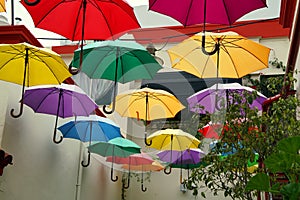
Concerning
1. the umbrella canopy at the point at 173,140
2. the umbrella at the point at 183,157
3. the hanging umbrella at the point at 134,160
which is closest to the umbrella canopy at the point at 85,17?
the umbrella canopy at the point at 173,140

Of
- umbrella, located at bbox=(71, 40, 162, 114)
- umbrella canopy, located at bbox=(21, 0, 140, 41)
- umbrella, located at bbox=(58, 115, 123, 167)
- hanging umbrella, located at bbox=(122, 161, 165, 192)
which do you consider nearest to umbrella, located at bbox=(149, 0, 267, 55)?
umbrella canopy, located at bbox=(21, 0, 140, 41)

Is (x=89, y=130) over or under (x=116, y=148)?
over

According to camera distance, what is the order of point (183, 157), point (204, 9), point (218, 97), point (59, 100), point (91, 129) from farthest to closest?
1. point (183, 157)
2. point (91, 129)
3. point (218, 97)
4. point (59, 100)
5. point (204, 9)

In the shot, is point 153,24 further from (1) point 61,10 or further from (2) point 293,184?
(2) point 293,184

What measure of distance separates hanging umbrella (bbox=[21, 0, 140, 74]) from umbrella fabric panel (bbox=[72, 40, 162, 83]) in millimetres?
395

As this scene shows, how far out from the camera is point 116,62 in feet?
15.0

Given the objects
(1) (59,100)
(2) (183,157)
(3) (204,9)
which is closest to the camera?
(3) (204,9)

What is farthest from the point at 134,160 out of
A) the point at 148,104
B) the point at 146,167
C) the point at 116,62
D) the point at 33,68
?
the point at 33,68

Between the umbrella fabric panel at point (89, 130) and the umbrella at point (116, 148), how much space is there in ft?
0.47

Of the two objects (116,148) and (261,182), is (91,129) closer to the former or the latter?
(116,148)

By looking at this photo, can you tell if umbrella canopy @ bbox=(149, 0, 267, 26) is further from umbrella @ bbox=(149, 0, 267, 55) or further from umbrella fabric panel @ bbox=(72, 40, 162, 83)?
umbrella fabric panel @ bbox=(72, 40, 162, 83)

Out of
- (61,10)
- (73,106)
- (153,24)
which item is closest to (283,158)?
(61,10)

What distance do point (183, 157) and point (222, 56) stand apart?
2228 millimetres

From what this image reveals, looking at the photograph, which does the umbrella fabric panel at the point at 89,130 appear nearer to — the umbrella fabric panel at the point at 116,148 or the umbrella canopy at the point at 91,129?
the umbrella canopy at the point at 91,129
